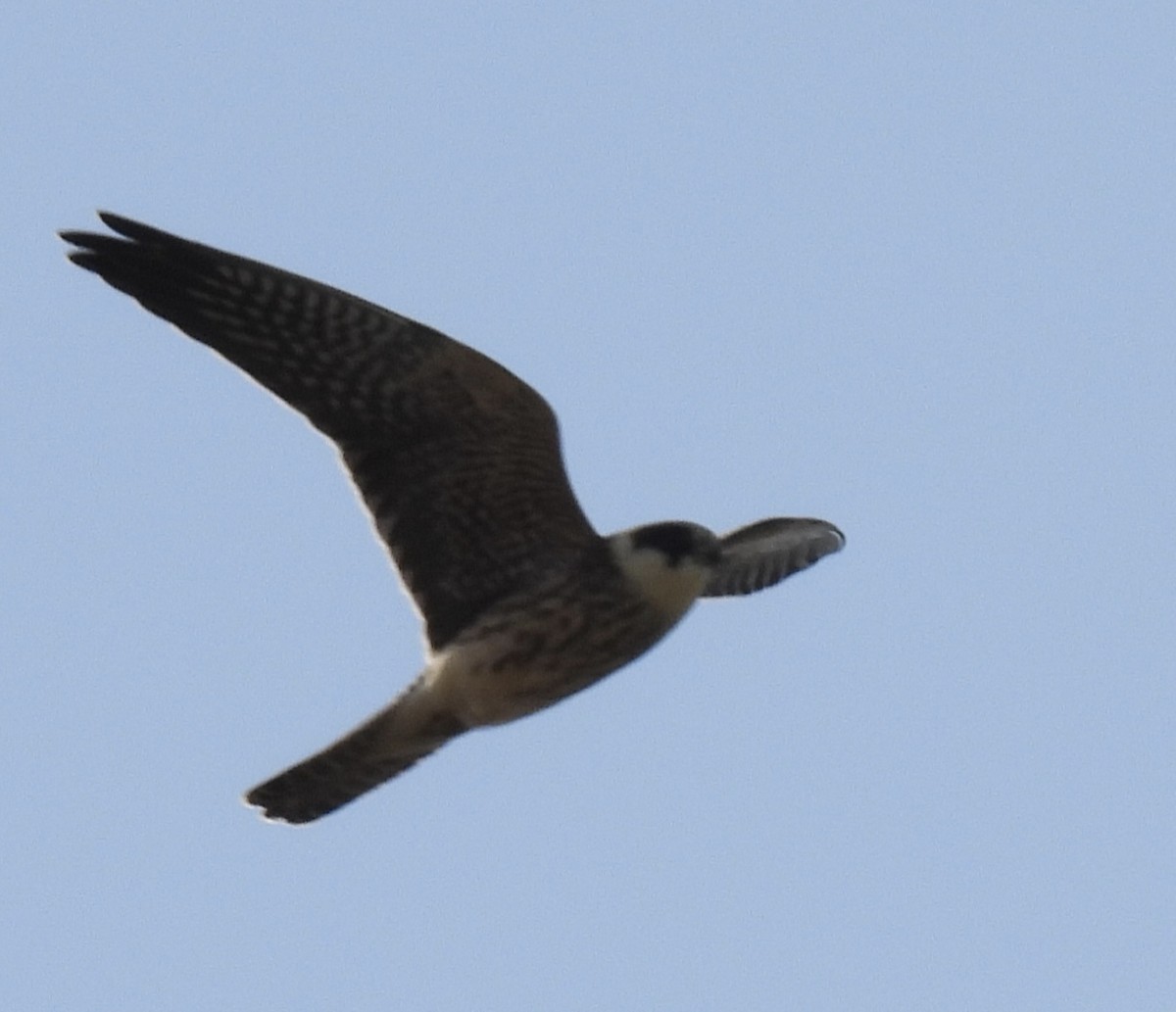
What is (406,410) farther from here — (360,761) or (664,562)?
(360,761)

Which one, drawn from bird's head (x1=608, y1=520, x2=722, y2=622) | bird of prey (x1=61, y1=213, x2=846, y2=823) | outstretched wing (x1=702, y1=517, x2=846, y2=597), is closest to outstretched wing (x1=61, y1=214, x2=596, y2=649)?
bird of prey (x1=61, y1=213, x2=846, y2=823)

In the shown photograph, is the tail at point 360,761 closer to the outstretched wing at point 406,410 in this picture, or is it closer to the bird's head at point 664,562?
the outstretched wing at point 406,410

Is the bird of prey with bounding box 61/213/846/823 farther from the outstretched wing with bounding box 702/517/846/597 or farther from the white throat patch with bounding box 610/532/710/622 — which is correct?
the outstretched wing with bounding box 702/517/846/597

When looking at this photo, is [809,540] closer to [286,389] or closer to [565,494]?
[565,494]

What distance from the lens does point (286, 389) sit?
35.1 feet

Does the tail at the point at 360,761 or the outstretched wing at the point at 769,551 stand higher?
the outstretched wing at the point at 769,551

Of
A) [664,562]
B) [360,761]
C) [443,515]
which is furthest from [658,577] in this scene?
[360,761]

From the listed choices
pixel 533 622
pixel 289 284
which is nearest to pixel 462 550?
pixel 533 622

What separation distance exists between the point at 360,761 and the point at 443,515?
963 millimetres

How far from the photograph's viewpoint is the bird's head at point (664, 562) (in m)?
10.8

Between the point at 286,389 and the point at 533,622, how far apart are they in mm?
1229

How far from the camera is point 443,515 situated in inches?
428

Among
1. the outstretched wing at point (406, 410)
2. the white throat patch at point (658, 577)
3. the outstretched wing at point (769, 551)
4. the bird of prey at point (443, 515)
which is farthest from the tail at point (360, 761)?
the outstretched wing at point (769, 551)

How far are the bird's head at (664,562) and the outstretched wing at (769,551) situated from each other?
95cm
